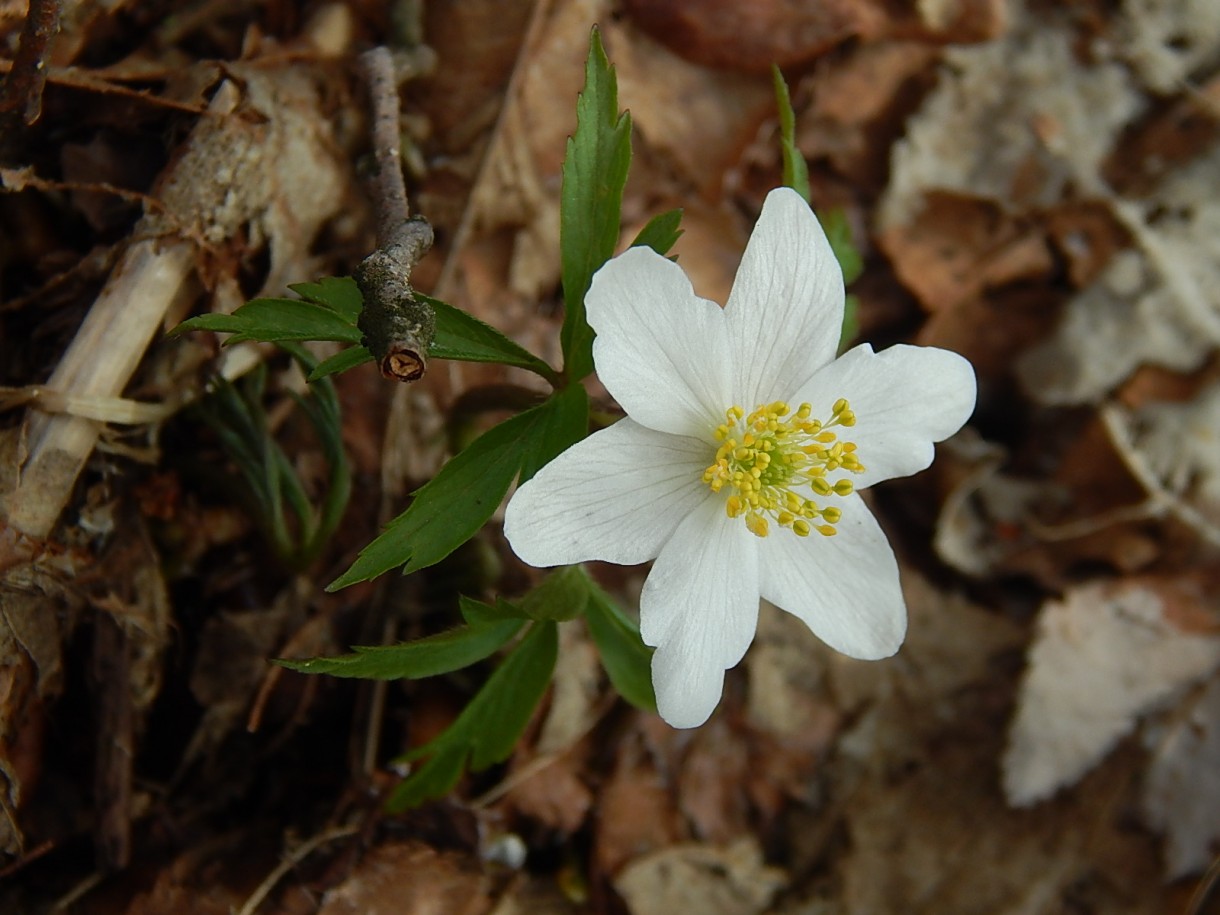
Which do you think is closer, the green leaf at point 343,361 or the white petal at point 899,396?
the green leaf at point 343,361

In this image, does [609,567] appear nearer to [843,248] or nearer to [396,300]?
[843,248]

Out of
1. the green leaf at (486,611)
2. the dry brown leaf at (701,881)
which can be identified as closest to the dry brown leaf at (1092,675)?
the dry brown leaf at (701,881)

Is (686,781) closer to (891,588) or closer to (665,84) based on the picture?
(891,588)

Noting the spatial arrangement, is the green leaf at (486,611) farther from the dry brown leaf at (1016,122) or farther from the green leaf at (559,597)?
the dry brown leaf at (1016,122)

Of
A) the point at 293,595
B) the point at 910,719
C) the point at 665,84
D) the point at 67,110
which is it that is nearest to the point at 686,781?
the point at 910,719

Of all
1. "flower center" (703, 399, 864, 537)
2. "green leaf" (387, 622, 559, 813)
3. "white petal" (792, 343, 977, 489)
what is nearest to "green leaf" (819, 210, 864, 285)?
"white petal" (792, 343, 977, 489)

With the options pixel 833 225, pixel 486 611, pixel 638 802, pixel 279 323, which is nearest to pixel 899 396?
pixel 833 225
